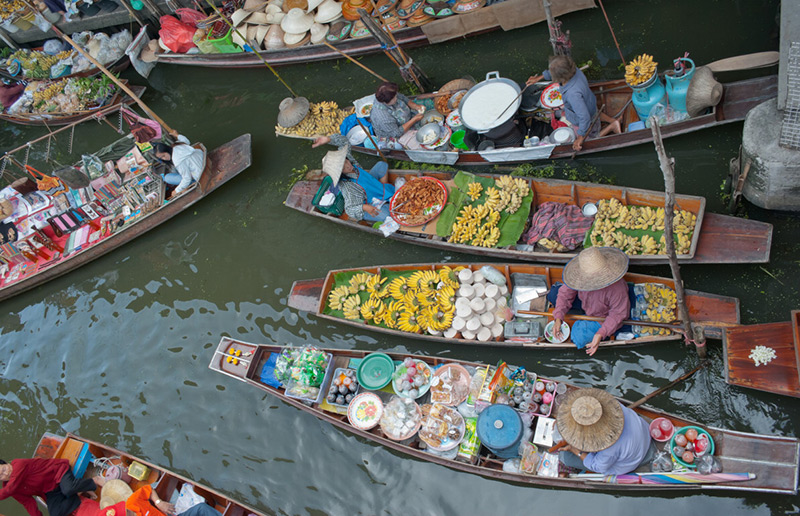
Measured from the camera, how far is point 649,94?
305 inches

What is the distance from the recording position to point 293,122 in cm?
1045

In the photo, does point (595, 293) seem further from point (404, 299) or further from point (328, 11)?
point (328, 11)

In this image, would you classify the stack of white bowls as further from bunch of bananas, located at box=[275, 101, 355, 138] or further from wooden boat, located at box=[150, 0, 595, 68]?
wooden boat, located at box=[150, 0, 595, 68]

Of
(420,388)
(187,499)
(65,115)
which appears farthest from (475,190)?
(65,115)

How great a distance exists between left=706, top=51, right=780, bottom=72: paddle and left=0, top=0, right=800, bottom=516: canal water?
0.96 metres

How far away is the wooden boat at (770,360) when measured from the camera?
5.80 meters

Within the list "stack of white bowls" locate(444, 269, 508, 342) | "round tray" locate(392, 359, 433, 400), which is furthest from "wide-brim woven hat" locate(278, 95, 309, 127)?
"round tray" locate(392, 359, 433, 400)

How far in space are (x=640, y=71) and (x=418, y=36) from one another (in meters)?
4.72

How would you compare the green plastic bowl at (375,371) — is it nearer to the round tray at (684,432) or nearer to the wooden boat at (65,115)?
the round tray at (684,432)

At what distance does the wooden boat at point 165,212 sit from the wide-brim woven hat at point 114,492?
469cm

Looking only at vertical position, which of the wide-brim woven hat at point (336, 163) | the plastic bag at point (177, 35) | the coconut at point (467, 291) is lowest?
the coconut at point (467, 291)

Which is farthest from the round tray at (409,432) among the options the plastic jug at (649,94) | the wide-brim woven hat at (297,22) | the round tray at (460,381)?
the wide-brim woven hat at (297,22)

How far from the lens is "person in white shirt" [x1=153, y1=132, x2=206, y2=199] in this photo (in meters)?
10.1

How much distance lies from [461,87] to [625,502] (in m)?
6.62
